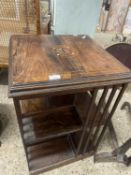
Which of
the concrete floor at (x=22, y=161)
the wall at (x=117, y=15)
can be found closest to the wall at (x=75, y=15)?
the concrete floor at (x=22, y=161)

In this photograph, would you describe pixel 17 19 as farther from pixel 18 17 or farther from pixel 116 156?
pixel 116 156

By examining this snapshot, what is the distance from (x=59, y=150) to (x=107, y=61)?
762mm

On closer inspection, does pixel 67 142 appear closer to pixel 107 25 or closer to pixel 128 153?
pixel 128 153

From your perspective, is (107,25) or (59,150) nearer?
(59,150)

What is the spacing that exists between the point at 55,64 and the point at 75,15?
102 centimetres

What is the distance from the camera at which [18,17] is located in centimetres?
138

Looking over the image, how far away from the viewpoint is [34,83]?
0.68 m

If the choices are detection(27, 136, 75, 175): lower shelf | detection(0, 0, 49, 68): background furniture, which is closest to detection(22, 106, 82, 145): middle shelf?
detection(27, 136, 75, 175): lower shelf

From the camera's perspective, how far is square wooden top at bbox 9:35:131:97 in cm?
70

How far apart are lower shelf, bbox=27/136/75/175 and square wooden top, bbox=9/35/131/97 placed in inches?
27.7

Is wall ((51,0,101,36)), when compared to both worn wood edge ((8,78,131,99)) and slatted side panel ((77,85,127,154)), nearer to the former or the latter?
slatted side panel ((77,85,127,154))

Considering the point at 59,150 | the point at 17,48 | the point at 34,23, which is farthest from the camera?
the point at 34,23

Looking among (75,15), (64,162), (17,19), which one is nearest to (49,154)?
(64,162)

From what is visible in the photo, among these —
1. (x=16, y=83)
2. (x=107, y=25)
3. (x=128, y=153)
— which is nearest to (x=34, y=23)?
(x=16, y=83)
